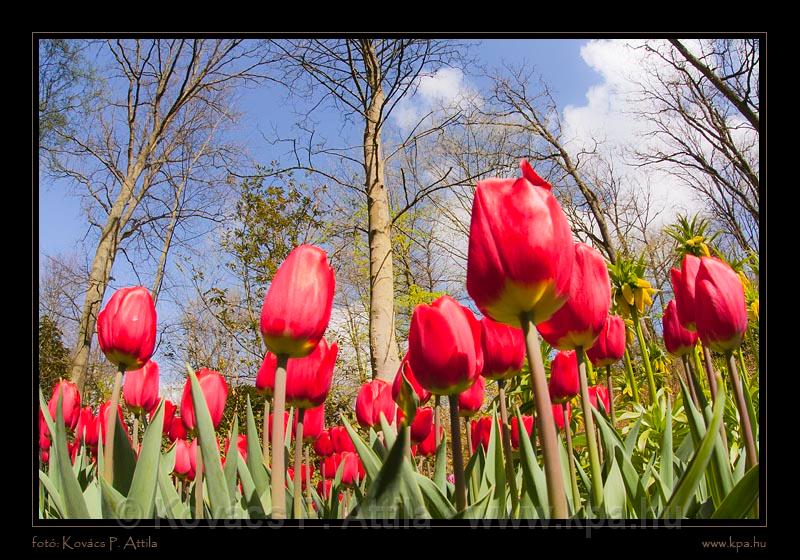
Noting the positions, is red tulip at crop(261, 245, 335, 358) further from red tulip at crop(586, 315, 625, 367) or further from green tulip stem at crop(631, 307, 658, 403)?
green tulip stem at crop(631, 307, 658, 403)

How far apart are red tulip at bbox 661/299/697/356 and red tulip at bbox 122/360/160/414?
3.30 feet

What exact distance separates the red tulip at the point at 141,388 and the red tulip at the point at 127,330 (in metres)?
0.30

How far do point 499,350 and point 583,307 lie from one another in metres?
0.19

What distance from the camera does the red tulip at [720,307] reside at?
0.73 meters

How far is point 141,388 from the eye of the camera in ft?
4.08

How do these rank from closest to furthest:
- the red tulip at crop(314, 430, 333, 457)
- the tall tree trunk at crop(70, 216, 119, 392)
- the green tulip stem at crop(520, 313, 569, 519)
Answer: the green tulip stem at crop(520, 313, 569, 519)
the red tulip at crop(314, 430, 333, 457)
the tall tree trunk at crop(70, 216, 119, 392)

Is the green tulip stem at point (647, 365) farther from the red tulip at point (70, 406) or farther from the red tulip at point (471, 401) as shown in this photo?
the red tulip at point (70, 406)

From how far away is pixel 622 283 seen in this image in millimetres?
2695

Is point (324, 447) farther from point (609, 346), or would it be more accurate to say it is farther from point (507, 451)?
point (507, 451)

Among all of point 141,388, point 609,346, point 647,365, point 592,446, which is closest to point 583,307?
point 592,446

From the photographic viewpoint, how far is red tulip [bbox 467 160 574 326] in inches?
20.4

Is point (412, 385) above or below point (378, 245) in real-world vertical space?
below

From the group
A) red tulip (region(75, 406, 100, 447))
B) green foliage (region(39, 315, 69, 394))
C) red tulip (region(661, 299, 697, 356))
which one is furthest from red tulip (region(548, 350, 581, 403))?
green foliage (region(39, 315, 69, 394))
